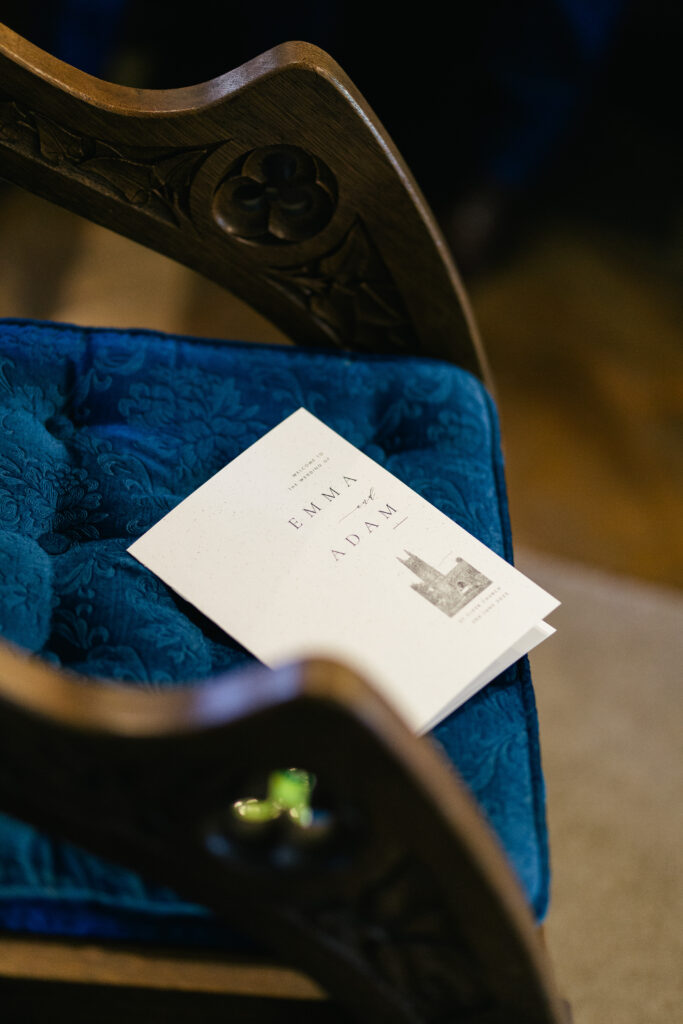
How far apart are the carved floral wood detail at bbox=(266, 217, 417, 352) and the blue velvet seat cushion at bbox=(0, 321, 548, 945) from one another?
48 mm

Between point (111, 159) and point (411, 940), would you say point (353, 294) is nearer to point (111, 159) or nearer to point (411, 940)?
point (111, 159)

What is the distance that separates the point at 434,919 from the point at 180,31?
149 cm

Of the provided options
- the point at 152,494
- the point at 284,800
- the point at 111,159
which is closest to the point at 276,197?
the point at 111,159

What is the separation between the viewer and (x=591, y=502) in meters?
A: 1.27

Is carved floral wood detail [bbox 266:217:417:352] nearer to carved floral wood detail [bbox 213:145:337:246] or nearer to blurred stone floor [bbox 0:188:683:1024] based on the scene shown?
carved floral wood detail [bbox 213:145:337:246]

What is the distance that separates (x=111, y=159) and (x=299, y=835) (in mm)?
544

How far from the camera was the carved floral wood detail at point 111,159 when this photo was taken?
69 cm

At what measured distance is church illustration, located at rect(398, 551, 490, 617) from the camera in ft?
2.08

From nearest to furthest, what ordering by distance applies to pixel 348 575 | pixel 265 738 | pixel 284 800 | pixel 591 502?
1. pixel 265 738
2. pixel 284 800
3. pixel 348 575
4. pixel 591 502

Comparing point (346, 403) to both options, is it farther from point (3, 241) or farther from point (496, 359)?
point (3, 241)

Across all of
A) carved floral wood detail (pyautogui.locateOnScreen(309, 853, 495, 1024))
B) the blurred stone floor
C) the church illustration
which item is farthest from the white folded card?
the blurred stone floor

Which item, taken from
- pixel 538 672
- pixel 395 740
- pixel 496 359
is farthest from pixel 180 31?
pixel 395 740

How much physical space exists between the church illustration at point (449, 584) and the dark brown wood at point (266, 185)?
0.25 metres

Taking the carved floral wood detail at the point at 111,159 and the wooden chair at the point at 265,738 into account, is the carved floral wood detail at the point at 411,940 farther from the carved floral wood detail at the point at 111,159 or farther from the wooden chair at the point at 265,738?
the carved floral wood detail at the point at 111,159
